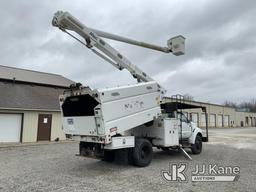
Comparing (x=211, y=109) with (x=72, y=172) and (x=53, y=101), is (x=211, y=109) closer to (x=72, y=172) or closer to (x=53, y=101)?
(x=53, y=101)

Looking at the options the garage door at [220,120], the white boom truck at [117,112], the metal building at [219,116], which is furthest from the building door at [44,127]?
the garage door at [220,120]

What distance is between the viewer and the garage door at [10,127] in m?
17.5

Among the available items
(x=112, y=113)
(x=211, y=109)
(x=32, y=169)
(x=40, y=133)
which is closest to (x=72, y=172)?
(x=32, y=169)

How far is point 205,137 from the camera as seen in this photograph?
535 inches

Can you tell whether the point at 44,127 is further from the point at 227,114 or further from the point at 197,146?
the point at 227,114

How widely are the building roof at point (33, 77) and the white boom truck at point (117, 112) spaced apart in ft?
50.5

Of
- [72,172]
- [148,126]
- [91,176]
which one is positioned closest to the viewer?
[91,176]

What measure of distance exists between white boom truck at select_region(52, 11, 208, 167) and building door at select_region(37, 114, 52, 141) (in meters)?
10.7

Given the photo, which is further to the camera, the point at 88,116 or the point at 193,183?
the point at 88,116

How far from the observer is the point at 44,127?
19.6 meters

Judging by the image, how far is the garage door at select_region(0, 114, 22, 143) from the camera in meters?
17.5

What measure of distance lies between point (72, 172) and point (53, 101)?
1355 cm

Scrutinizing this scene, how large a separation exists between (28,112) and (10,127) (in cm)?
155

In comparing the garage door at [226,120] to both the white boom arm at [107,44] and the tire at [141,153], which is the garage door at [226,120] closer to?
the white boom arm at [107,44]
